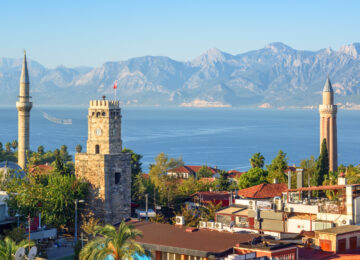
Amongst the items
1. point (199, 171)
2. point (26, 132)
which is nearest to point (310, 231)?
point (26, 132)

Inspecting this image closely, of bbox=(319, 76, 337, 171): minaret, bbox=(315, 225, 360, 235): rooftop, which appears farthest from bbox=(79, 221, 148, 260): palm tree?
bbox=(319, 76, 337, 171): minaret

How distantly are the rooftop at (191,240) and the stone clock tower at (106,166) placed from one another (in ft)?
42.8

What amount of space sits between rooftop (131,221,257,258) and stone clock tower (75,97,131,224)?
42.8 ft

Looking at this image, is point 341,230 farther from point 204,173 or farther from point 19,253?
point 204,173

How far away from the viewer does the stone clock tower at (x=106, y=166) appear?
47438mm

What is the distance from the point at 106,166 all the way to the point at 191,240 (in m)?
17.9

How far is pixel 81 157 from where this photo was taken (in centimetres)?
4794

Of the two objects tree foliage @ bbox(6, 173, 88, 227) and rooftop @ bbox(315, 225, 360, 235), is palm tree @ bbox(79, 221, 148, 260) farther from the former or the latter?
tree foliage @ bbox(6, 173, 88, 227)

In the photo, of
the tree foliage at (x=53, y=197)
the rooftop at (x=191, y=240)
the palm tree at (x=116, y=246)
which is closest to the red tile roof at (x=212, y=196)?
the tree foliage at (x=53, y=197)

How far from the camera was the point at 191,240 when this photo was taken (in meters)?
30.8

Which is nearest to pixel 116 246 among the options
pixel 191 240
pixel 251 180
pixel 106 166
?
pixel 191 240

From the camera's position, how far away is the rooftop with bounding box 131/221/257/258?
28391 millimetres

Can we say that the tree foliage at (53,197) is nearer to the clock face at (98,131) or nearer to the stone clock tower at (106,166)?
the stone clock tower at (106,166)

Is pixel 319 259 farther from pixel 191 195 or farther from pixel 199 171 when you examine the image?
pixel 199 171
